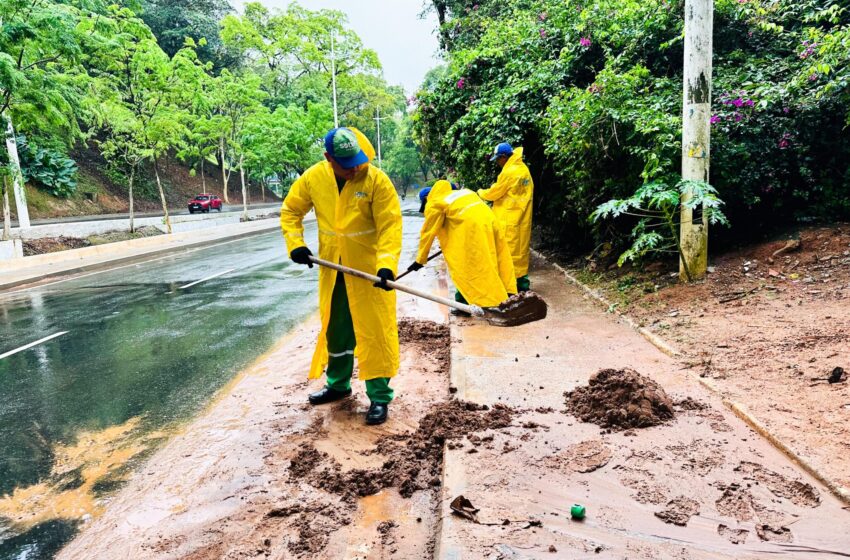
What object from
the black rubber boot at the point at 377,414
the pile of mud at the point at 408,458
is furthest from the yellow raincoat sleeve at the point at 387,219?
the pile of mud at the point at 408,458

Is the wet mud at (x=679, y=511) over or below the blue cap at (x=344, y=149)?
below

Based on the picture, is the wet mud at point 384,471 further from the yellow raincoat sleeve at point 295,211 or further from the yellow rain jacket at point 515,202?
the yellow rain jacket at point 515,202

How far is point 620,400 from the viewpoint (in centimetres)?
391

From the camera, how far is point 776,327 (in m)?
5.06

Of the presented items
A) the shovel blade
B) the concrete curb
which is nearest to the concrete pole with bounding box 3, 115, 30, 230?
the shovel blade

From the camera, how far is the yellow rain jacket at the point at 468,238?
252 inches

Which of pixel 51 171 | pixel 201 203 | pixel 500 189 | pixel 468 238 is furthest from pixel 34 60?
pixel 201 203

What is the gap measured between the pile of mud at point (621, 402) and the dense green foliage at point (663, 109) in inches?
129

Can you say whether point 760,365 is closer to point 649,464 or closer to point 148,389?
point 649,464

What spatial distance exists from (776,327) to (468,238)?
9.89ft

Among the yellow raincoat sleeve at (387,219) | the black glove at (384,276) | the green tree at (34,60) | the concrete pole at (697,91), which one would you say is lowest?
the black glove at (384,276)

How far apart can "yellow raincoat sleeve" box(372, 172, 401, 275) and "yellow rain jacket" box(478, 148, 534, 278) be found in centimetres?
370

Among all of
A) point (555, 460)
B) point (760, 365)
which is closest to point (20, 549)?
point (555, 460)

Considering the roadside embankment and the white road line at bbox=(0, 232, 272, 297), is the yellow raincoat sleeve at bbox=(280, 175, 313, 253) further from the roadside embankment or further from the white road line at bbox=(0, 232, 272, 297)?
the white road line at bbox=(0, 232, 272, 297)
